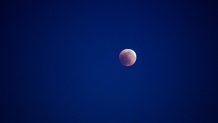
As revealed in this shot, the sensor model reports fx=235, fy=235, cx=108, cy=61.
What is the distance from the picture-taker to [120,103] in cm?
1201

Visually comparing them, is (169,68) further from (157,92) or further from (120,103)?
(120,103)

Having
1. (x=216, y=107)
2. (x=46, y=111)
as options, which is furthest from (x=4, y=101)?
(x=216, y=107)

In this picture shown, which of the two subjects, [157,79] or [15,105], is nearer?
[15,105]

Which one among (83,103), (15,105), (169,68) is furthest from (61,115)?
(169,68)

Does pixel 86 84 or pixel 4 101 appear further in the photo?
pixel 86 84

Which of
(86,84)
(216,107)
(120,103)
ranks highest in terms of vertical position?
(86,84)

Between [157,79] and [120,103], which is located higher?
[157,79]

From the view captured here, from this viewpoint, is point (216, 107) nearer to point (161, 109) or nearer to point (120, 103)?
point (161, 109)

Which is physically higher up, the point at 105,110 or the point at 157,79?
the point at 157,79

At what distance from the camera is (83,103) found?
12117 millimetres

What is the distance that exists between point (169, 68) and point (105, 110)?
3.89m

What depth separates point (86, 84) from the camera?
12.2 m

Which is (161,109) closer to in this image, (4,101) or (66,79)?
(66,79)

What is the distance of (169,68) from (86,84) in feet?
14.1
